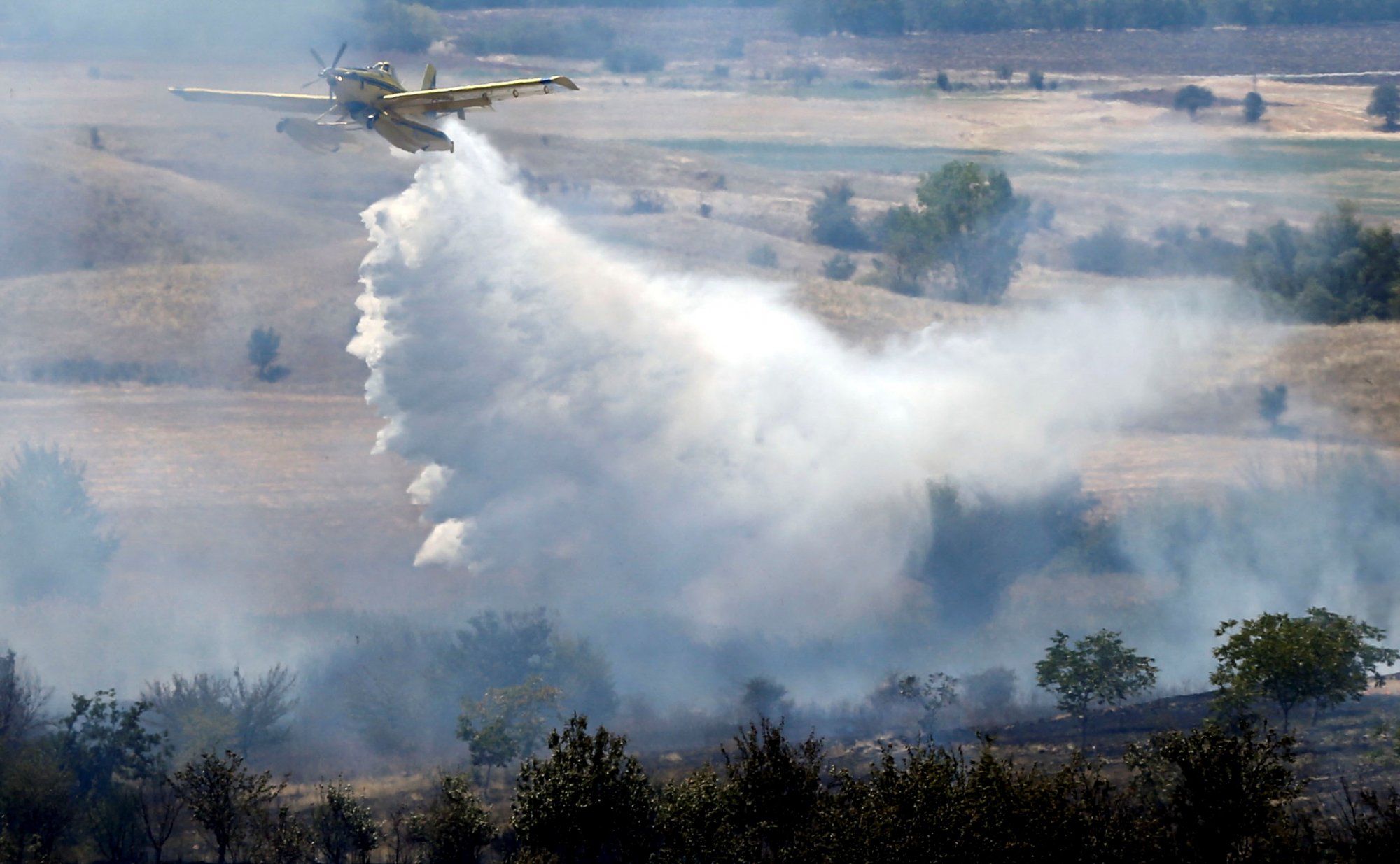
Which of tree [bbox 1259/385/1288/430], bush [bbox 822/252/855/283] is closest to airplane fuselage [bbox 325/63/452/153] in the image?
tree [bbox 1259/385/1288/430]

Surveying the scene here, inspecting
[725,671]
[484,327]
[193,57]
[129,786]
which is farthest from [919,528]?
[193,57]

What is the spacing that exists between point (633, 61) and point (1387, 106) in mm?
60249

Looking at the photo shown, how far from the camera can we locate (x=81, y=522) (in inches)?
2867

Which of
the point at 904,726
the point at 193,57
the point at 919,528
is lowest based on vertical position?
the point at 904,726

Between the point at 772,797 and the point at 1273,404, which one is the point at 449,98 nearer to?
the point at 772,797

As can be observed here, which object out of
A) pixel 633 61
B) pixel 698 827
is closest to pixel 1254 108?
pixel 633 61

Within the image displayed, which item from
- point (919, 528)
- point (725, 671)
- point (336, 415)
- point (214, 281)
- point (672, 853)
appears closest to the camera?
point (672, 853)

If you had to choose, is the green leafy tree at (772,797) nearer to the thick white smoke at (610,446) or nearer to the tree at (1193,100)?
the thick white smoke at (610,446)

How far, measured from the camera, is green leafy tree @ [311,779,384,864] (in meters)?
41.0

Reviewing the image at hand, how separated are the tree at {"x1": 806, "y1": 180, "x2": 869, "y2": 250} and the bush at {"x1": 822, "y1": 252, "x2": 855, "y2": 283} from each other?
5.05m

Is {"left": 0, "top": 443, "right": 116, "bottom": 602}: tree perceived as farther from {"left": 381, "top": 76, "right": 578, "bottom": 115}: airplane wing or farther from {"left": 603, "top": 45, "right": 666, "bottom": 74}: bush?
{"left": 603, "top": 45, "right": 666, "bottom": 74}: bush

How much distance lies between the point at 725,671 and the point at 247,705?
59.2 feet

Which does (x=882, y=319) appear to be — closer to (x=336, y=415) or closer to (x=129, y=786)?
(x=336, y=415)

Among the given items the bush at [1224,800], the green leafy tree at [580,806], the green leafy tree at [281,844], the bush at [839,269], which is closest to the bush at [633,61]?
the bush at [839,269]
